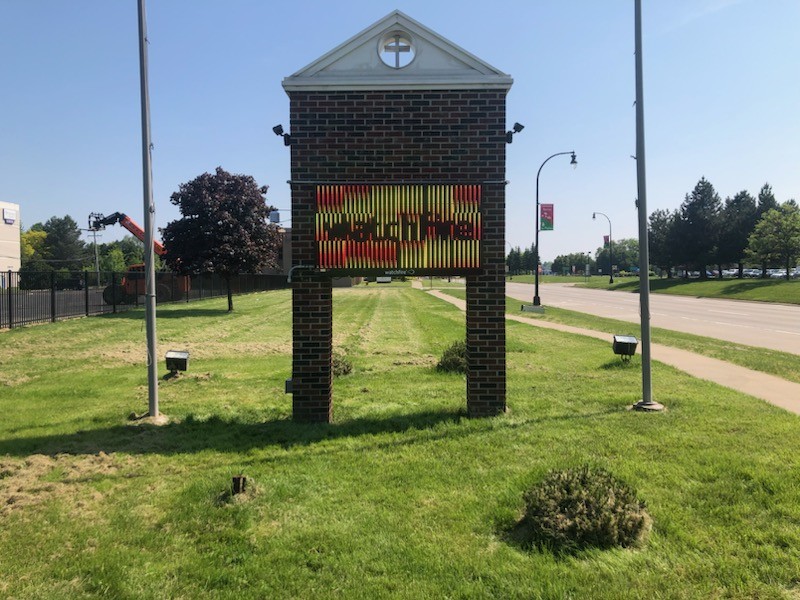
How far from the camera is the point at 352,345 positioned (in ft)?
46.7

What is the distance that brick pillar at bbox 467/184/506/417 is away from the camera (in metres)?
6.62

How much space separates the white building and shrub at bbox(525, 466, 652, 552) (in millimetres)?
69130

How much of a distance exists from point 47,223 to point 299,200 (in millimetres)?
138428

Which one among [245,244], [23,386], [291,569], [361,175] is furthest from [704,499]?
[245,244]

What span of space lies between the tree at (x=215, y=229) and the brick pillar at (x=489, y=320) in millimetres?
21716

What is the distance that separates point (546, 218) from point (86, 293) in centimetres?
2104

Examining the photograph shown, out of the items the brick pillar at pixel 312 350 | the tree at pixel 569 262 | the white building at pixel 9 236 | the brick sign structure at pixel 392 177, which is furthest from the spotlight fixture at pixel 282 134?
the tree at pixel 569 262

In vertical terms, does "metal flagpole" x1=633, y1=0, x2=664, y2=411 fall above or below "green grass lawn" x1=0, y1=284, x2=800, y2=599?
above

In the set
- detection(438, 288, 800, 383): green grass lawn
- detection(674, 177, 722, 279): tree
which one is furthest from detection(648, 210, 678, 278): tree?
detection(438, 288, 800, 383): green grass lawn

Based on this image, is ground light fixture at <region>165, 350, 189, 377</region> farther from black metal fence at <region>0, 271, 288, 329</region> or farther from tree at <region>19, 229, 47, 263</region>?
tree at <region>19, 229, 47, 263</region>

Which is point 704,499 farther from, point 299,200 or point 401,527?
point 299,200

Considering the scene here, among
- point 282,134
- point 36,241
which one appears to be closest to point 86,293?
point 282,134

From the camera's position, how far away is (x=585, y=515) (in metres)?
3.60

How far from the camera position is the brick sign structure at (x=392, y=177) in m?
6.53
